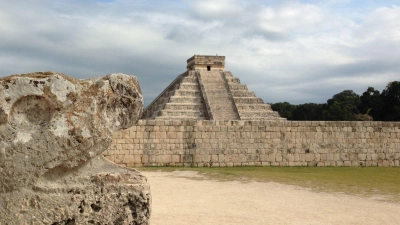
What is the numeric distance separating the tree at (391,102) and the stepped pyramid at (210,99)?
1726 centimetres

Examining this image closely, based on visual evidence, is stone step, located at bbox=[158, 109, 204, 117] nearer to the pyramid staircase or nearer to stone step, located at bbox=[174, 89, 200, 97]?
the pyramid staircase

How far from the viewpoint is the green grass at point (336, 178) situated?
10641 millimetres

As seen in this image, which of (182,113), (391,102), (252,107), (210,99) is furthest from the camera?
(391,102)

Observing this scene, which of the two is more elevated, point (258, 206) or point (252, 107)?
point (252, 107)

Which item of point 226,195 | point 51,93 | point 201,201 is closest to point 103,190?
point 51,93

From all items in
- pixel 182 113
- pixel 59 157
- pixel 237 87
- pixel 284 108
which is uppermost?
pixel 237 87

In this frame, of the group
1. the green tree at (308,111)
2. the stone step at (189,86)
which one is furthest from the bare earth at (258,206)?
the green tree at (308,111)

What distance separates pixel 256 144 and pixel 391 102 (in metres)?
29.3

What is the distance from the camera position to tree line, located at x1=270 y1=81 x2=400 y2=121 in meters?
40.2

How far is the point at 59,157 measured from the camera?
8.57 feet

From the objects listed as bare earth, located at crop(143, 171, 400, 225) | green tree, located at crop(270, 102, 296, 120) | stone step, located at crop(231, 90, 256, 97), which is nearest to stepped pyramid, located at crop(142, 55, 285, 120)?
stone step, located at crop(231, 90, 256, 97)

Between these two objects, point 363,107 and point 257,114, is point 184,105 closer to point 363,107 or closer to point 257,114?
point 257,114

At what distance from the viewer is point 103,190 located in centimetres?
268

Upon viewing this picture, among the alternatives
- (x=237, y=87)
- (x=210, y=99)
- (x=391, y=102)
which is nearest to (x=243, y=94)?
(x=237, y=87)
